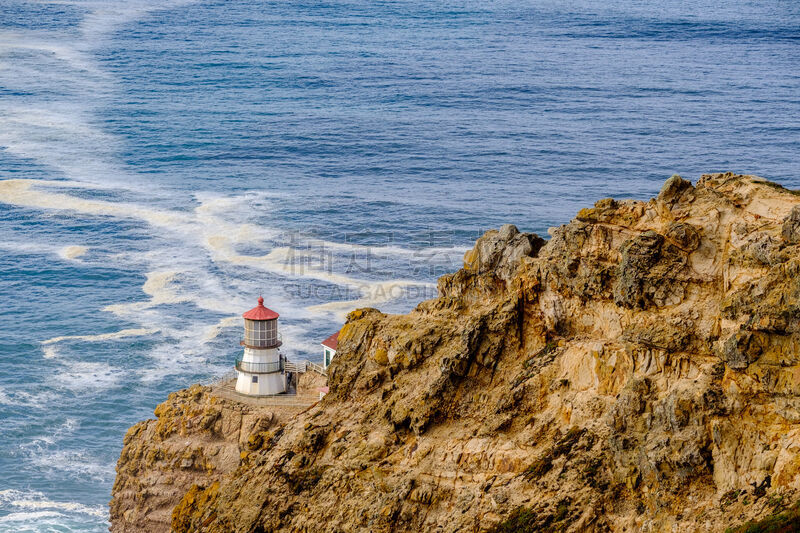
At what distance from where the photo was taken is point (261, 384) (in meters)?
54.5

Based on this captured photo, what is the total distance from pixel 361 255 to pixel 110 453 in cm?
3557

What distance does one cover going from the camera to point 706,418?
23.6 metres

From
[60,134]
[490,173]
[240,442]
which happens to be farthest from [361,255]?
[60,134]

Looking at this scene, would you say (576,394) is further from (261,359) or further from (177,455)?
(177,455)

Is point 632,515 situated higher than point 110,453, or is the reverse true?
point 632,515

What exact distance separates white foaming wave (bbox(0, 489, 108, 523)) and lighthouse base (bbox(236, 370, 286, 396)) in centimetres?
931

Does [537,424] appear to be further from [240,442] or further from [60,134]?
[60,134]

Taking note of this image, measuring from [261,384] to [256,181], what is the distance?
67793 millimetres

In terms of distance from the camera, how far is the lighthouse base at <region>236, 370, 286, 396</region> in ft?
179

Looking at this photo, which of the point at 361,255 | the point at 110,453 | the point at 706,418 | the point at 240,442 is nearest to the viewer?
the point at 706,418

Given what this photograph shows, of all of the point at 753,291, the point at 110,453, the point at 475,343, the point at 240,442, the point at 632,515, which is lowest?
the point at 110,453

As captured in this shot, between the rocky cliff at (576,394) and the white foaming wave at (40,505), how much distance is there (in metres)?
23.6

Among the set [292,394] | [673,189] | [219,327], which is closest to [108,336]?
[219,327]

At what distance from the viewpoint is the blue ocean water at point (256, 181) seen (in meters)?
70.5
